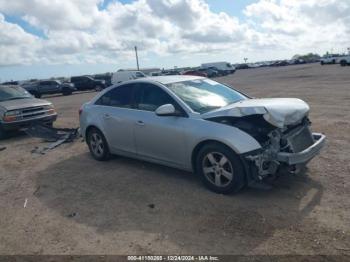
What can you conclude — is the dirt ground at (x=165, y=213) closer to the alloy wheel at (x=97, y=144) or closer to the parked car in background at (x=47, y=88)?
the alloy wheel at (x=97, y=144)

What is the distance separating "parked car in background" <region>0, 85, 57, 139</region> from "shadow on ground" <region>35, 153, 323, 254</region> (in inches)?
185

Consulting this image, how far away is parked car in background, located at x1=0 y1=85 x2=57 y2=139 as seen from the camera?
10.3 metres

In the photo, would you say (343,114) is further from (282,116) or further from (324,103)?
(282,116)

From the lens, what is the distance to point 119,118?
21.0 ft

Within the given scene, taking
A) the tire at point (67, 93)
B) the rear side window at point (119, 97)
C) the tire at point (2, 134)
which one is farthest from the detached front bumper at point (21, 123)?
the tire at point (67, 93)

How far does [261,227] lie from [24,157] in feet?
20.0

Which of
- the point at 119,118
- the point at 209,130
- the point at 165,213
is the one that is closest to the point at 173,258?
the point at 165,213

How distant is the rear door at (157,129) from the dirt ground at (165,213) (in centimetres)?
44

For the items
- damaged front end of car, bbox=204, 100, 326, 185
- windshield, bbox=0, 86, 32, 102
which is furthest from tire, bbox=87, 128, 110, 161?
windshield, bbox=0, 86, 32, 102

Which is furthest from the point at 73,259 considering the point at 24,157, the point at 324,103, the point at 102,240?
the point at 324,103

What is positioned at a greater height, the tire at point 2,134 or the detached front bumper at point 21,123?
the detached front bumper at point 21,123

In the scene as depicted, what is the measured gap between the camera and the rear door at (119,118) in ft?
20.5

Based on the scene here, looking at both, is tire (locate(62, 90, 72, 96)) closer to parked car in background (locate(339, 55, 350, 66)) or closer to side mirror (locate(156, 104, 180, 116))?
side mirror (locate(156, 104, 180, 116))

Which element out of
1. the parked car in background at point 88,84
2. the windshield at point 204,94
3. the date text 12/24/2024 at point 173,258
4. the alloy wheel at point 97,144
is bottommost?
the date text 12/24/2024 at point 173,258
